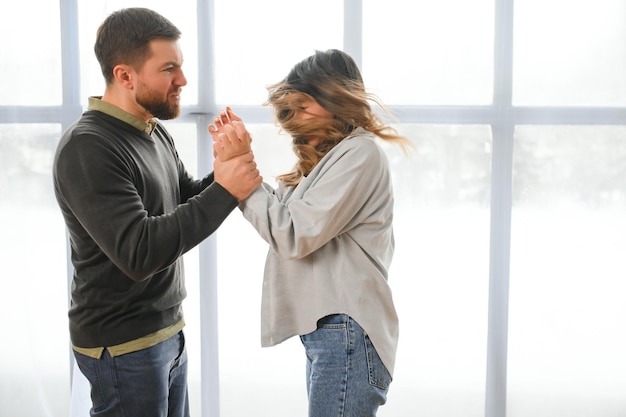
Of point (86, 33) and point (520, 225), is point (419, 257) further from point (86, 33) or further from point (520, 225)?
point (86, 33)

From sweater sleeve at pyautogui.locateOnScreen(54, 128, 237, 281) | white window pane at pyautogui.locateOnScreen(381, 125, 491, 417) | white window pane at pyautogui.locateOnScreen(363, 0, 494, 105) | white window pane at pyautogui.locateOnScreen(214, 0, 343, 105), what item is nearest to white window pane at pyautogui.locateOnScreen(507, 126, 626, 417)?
white window pane at pyautogui.locateOnScreen(381, 125, 491, 417)

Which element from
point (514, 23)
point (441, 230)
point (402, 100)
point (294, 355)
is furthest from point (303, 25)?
point (294, 355)

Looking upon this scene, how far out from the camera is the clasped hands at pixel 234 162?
1560mm

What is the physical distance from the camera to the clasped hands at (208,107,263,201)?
156cm

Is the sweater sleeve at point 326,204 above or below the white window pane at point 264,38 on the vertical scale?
below

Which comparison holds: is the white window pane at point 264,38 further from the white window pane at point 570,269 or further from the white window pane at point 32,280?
the white window pane at point 570,269

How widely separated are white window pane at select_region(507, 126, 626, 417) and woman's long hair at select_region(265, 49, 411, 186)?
85 centimetres

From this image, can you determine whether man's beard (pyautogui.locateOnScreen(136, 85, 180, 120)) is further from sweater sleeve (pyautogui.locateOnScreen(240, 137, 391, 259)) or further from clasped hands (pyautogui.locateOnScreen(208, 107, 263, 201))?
sweater sleeve (pyautogui.locateOnScreen(240, 137, 391, 259))

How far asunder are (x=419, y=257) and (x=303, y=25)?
886 millimetres

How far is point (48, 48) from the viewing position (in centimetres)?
237

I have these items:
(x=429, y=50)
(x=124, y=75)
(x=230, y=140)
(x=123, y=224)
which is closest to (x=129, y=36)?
(x=124, y=75)

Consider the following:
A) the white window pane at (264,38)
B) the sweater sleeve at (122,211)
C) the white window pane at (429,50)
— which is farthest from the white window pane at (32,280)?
the white window pane at (429,50)

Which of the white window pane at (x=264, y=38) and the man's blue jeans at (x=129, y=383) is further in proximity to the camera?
the white window pane at (x=264, y=38)

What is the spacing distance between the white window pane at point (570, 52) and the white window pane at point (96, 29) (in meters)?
1.10
